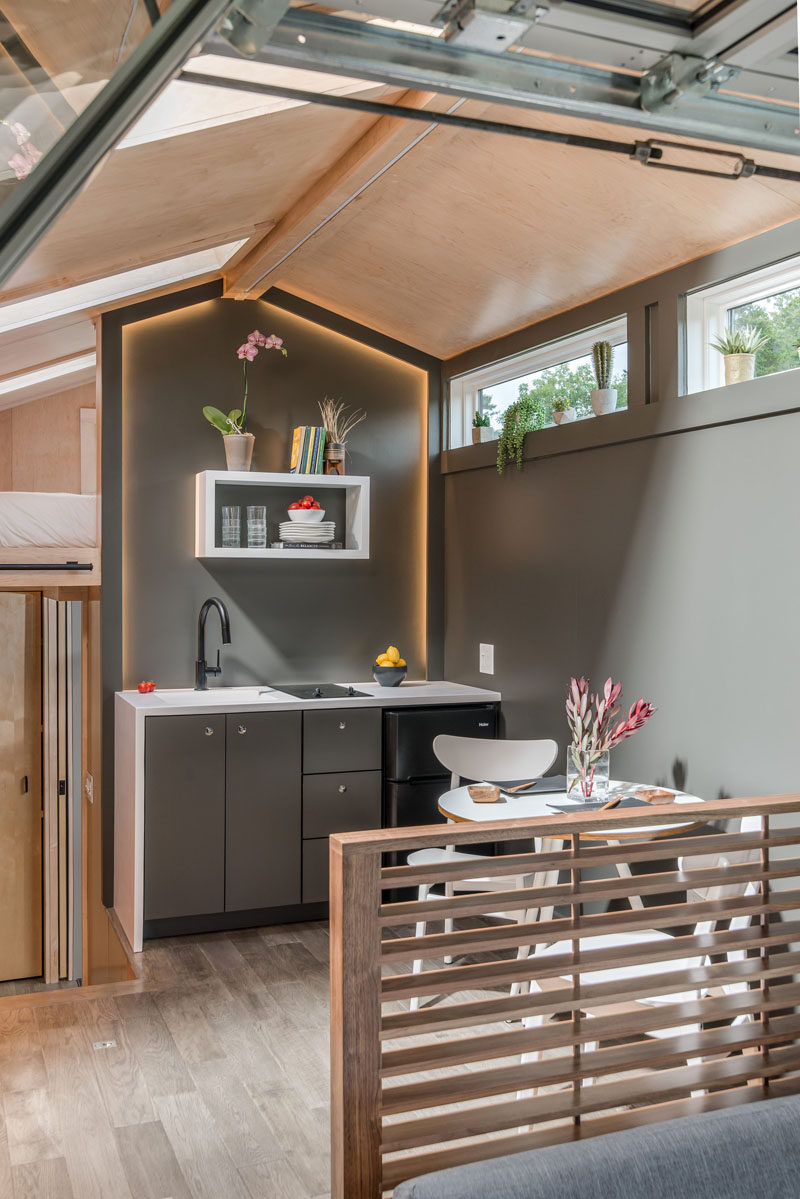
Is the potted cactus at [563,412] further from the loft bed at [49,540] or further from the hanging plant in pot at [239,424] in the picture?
the loft bed at [49,540]

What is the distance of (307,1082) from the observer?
294cm

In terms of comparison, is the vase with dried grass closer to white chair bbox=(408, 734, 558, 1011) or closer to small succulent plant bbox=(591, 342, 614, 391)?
small succulent plant bbox=(591, 342, 614, 391)

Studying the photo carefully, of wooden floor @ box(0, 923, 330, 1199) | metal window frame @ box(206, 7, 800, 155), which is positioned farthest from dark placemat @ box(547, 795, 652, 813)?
metal window frame @ box(206, 7, 800, 155)

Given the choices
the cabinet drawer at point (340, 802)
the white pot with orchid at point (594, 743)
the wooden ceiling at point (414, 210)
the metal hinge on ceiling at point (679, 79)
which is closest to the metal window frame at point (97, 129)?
the metal hinge on ceiling at point (679, 79)

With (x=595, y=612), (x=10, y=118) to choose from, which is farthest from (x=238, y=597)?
(x=10, y=118)

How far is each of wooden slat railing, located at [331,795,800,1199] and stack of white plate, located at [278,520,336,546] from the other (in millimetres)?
3035

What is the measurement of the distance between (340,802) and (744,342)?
248cm

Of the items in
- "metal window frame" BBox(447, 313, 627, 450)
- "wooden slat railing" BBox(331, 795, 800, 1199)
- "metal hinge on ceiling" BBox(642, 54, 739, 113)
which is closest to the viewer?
"wooden slat railing" BBox(331, 795, 800, 1199)

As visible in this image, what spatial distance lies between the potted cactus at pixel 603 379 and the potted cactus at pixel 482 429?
98 centimetres

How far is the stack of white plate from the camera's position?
15.3 feet

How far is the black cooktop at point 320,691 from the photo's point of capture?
4484 millimetres

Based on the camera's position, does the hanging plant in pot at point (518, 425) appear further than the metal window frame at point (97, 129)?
Yes

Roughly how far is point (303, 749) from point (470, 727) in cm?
77

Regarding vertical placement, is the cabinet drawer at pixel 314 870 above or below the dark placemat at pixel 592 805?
below
